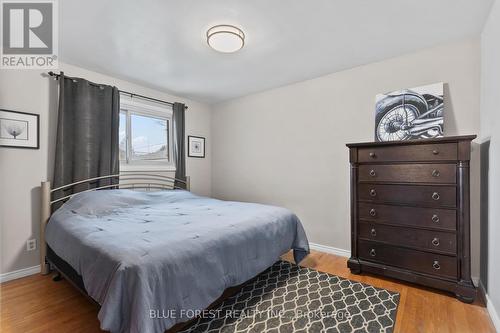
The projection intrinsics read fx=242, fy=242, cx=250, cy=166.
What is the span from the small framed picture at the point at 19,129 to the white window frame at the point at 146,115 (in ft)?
3.39

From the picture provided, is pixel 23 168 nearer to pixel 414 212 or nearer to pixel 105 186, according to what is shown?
pixel 105 186

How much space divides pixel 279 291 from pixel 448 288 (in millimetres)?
1486

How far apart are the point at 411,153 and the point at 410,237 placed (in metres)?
0.81

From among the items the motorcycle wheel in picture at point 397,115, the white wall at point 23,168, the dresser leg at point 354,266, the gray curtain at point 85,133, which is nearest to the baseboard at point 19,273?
the white wall at point 23,168

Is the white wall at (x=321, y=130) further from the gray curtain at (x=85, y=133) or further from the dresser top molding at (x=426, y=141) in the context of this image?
the gray curtain at (x=85, y=133)

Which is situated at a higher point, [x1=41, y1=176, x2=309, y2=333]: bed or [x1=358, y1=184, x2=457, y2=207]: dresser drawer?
[x1=358, y1=184, x2=457, y2=207]: dresser drawer

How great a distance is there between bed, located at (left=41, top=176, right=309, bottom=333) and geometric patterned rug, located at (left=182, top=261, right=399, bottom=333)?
26 cm

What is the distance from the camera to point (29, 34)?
7.49ft

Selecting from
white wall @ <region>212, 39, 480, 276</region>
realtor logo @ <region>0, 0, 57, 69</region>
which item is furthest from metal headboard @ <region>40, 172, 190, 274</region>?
realtor logo @ <region>0, 0, 57, 69</region>

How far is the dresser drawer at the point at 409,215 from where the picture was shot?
2172mm

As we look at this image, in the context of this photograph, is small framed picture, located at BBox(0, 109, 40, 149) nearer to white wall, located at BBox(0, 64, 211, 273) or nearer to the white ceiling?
white wall, located at BBox(0, 64, 211, 273)

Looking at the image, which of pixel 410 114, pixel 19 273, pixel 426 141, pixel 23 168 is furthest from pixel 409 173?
pixel 19 273

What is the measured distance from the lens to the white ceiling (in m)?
1.95

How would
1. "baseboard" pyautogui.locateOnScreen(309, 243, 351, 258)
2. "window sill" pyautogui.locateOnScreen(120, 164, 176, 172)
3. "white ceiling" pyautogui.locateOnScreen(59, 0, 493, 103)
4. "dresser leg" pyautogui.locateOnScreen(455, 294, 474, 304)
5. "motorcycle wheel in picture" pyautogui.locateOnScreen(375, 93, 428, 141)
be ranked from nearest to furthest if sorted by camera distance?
"white ceiling" pyautogui.locateOnScreen(59, 0, 493, 103) < "dresser leg" pyautogui.locateOnScreen(455, 294, 474, 304) < "motorcycle wheel in picture" pyautogui.locateOnScreen(375, 93, 428, 141) < "baseboard" pyautogui.locateOnScreen(309, 243, 351, 258) < "window sill" pyautogui.locateOnScreen(120, 164, 176, 172)
